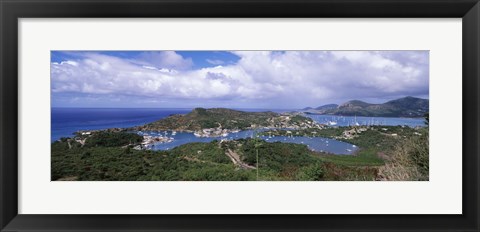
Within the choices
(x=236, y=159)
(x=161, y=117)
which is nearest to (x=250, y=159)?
(x=236, y=159)

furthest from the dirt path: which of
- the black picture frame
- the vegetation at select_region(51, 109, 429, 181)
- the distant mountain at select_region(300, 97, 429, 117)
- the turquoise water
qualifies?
the distant mountain at select_region(300, 97, 429, 117)

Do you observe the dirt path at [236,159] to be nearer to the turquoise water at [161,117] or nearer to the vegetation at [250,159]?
the vegetation at [250,159]

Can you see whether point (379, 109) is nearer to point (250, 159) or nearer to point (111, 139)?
point (250, 159)

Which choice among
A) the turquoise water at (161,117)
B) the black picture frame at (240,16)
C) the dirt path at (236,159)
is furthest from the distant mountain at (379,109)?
the dirt path at (236,159)

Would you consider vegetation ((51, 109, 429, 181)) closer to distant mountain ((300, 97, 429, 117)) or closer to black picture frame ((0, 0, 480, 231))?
distant mountain ((300, 97, 429, 117))

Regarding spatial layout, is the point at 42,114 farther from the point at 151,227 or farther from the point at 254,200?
the point at 254,200
